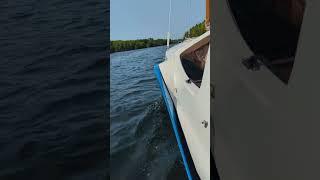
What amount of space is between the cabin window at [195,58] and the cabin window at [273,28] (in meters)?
4.72

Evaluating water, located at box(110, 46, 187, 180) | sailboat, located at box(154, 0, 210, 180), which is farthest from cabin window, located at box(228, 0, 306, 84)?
water, located at box(110, 46, 187, 180)

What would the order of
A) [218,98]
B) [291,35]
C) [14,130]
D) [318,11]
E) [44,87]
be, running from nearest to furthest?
[318,11] < [291,35] < [218,98] < [14,130] < [44,87]

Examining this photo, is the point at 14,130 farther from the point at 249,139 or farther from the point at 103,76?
the point at 249,139

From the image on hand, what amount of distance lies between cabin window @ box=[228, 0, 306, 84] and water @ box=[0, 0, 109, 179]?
160 inches

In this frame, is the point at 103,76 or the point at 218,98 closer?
the point at 218,98

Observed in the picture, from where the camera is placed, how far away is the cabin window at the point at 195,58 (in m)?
8.23

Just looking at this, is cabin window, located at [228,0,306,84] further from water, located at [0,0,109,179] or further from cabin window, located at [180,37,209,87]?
→ cabin window, located at [180,37,209,87]

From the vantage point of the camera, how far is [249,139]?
9.77 ft

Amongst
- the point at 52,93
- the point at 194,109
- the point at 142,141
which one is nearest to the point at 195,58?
the point at 142,141

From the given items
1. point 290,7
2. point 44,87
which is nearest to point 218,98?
point 290,7

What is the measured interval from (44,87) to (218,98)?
760 centimetres

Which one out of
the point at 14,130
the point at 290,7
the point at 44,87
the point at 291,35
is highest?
the point at 290,7

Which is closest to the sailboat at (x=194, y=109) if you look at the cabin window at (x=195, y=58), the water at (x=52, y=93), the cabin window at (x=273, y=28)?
the cabin window at (x=195, y=58)

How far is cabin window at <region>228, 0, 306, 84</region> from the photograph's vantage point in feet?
8.44
